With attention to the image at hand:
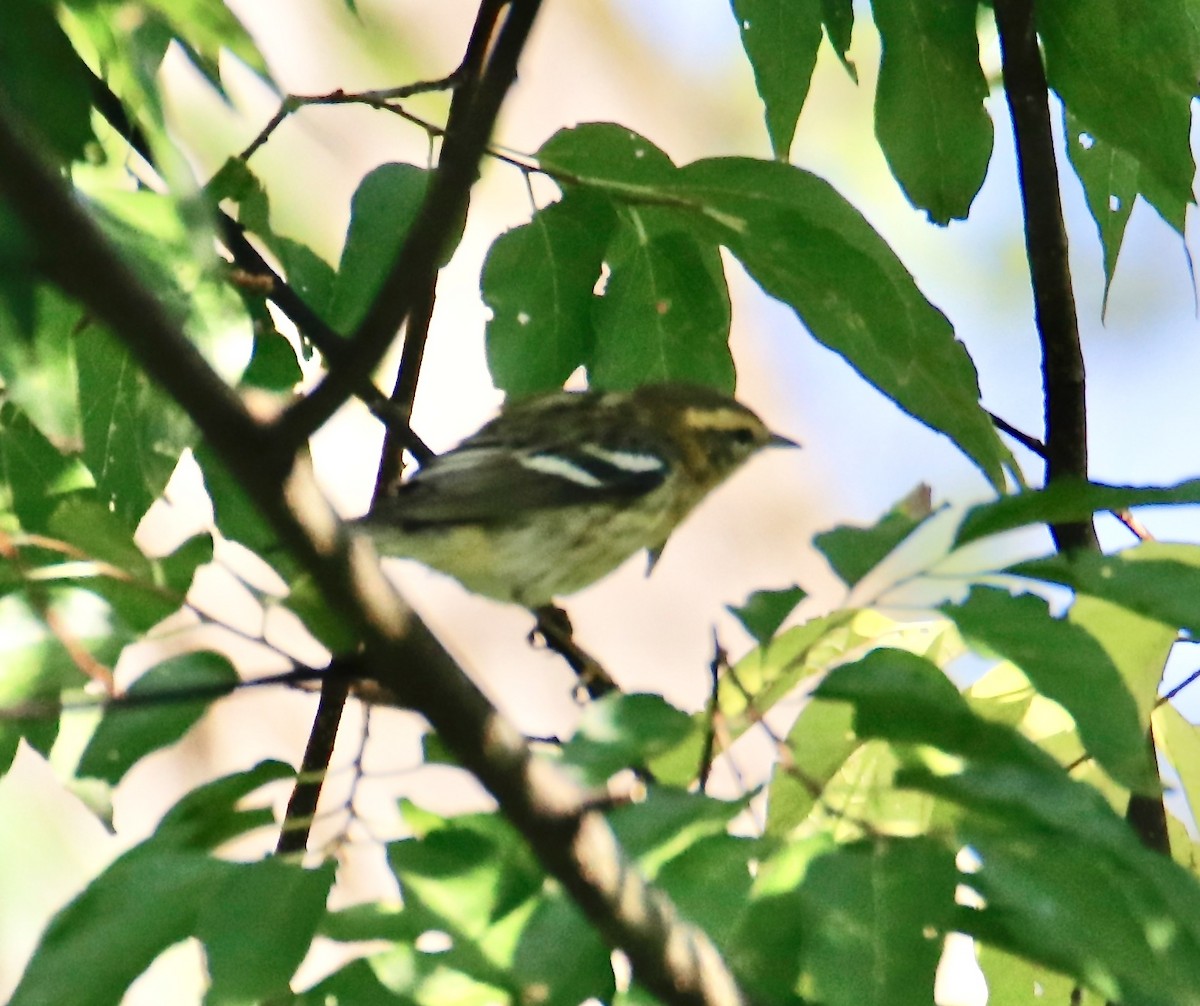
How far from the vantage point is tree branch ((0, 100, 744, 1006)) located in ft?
4.26

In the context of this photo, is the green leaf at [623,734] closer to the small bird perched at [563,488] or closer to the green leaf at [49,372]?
the green leaf at [49,372]

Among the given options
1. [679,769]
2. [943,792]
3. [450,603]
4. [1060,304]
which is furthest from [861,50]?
[943,792]

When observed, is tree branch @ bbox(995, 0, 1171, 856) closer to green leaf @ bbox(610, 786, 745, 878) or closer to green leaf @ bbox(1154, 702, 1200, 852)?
green leaf @ bbox(1154, 702, 1200, 852)

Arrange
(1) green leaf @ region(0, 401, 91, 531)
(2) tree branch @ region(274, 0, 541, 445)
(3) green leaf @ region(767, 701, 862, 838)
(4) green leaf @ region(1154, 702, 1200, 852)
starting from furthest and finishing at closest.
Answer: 1. (4) green leaf @ region(1154, 702, 1200, 852)
2. (1) green leaf @ region(0, 401, 91, 531)
3. (3) green leaf @ region(767, 701, 862, 838)
4. (2) tree branch @ region(274, 0, 541, 445)

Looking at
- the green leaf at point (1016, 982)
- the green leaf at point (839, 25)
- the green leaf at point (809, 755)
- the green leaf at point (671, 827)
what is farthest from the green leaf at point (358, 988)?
the green leaf at point (839, 25)

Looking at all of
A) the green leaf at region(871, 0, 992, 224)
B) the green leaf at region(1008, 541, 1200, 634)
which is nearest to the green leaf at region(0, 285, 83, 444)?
the green leaf at region(1008, 541, 1200, 634)

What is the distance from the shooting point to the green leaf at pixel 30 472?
2238 millimetres

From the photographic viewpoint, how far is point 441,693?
1495 millimetres

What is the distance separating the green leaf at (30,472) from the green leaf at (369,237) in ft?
1.49

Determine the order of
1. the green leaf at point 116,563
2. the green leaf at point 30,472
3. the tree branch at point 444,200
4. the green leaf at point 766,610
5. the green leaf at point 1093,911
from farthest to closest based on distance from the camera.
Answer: the green leaf at point 30,472, the green leaf at point 116,563, the green leaf at point 766,610, the green leaf at point 1093,911, the tree branch at point 444,200

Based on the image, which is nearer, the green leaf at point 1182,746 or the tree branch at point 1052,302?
the green leaf at point 1182,746

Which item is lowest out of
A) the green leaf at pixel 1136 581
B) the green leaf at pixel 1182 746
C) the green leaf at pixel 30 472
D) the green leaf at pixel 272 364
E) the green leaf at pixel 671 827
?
the green leaf at pixel 671 827

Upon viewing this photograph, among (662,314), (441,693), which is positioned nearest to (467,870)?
(441,693)

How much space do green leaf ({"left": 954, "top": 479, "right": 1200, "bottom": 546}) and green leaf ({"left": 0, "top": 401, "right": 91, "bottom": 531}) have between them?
124 centimetres
